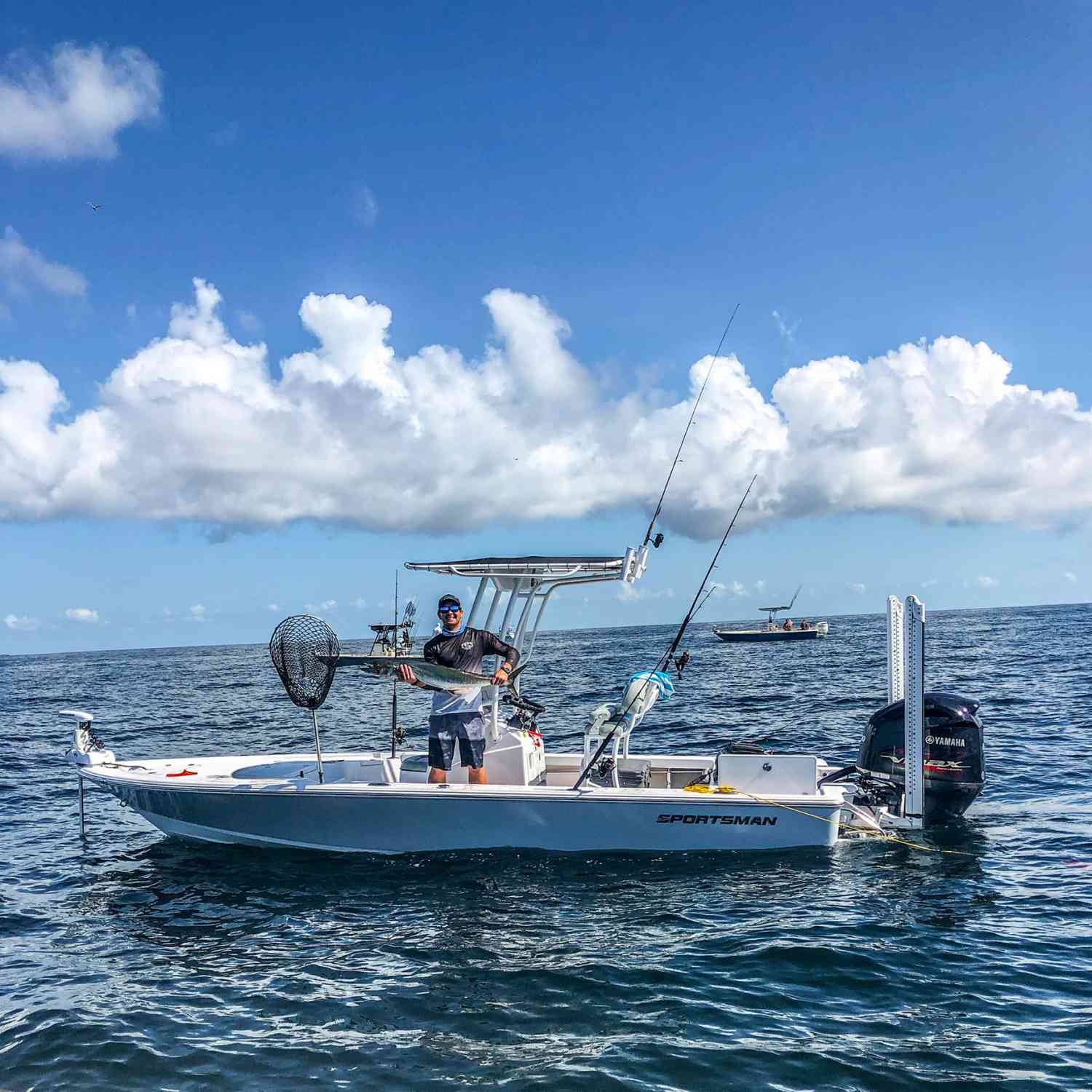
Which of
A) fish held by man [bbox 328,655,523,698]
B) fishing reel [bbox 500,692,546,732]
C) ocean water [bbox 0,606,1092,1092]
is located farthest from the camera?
fishing reel [bbox 500,692,546,732]

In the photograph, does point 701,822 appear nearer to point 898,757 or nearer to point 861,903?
point 861,903

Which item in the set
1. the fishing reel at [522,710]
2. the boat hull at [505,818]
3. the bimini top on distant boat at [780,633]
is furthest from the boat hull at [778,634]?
the boat hull at [505,818]

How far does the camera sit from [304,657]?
9836 millimetres

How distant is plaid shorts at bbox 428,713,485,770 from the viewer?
9945 millimetres

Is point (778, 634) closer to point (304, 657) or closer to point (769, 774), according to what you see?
point (769, 774)

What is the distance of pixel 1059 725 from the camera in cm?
1891

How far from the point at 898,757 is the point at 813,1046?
530cm

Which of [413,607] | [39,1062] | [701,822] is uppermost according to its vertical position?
[413,607]

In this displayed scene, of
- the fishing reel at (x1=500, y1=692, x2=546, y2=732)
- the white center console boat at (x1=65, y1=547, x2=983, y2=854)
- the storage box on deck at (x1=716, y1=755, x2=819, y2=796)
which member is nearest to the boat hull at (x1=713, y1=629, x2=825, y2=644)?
the white center console boat at (x1=65, y1=547, x2=983, y2=854)

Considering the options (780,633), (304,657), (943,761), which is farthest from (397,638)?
(780,633)

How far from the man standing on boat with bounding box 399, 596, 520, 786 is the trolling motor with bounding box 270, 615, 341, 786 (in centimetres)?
112

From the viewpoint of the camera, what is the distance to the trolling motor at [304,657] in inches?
384

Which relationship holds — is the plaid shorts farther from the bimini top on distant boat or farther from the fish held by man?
the bimini top on distant boat

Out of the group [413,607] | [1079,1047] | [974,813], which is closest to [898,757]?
[974,813]
